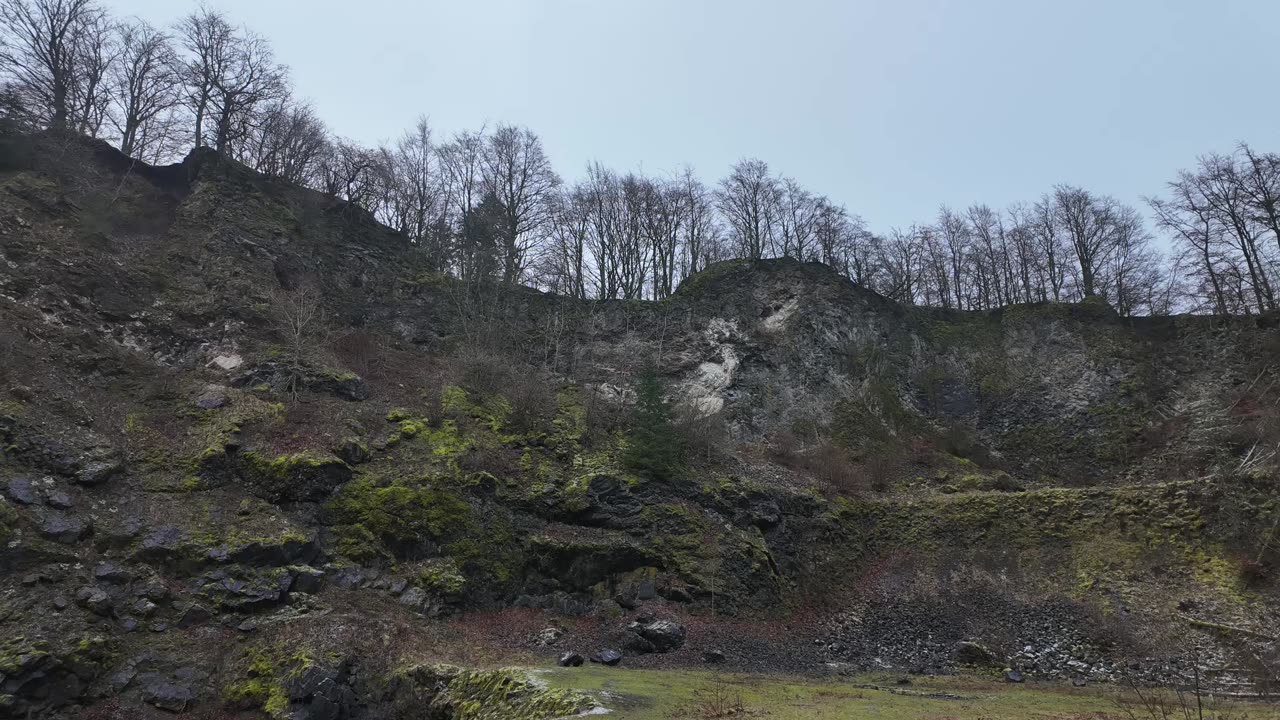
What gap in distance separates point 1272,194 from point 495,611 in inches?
1650

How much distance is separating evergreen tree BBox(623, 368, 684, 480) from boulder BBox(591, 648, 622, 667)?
7.86 m

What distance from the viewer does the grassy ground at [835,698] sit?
10891 millimetres

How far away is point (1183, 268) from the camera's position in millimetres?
35875

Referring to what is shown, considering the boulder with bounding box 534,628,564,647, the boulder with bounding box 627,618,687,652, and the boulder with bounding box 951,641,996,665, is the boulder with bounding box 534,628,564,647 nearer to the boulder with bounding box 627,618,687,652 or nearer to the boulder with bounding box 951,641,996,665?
the boulder with bounding box 627,618,687,652

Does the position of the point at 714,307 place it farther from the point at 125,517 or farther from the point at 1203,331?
the point at 125,517

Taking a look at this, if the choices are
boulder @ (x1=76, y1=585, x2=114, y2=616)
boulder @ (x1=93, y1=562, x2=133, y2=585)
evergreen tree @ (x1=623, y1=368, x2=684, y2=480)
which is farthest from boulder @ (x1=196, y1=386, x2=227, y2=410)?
evergreen tree @ (x1=623, y1=368, x2=684, y2=480)

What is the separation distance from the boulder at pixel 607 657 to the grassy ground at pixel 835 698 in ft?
1.68

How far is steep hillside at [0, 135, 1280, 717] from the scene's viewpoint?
1462 centimetres

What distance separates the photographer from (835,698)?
12523 millimetres

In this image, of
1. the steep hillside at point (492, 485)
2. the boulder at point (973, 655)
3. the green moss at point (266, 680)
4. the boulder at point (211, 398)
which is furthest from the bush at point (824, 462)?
the boulder at point (211, 398)

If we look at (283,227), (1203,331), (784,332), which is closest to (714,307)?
(784,332)

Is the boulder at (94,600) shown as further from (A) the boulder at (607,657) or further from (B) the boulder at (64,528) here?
(A) the boulder at (607,657)

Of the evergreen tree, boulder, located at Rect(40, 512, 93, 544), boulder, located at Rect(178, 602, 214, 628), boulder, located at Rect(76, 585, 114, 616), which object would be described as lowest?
boulder, located at Rect(178, 602, 214, 628)

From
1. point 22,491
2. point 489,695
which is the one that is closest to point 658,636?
point 489,695
